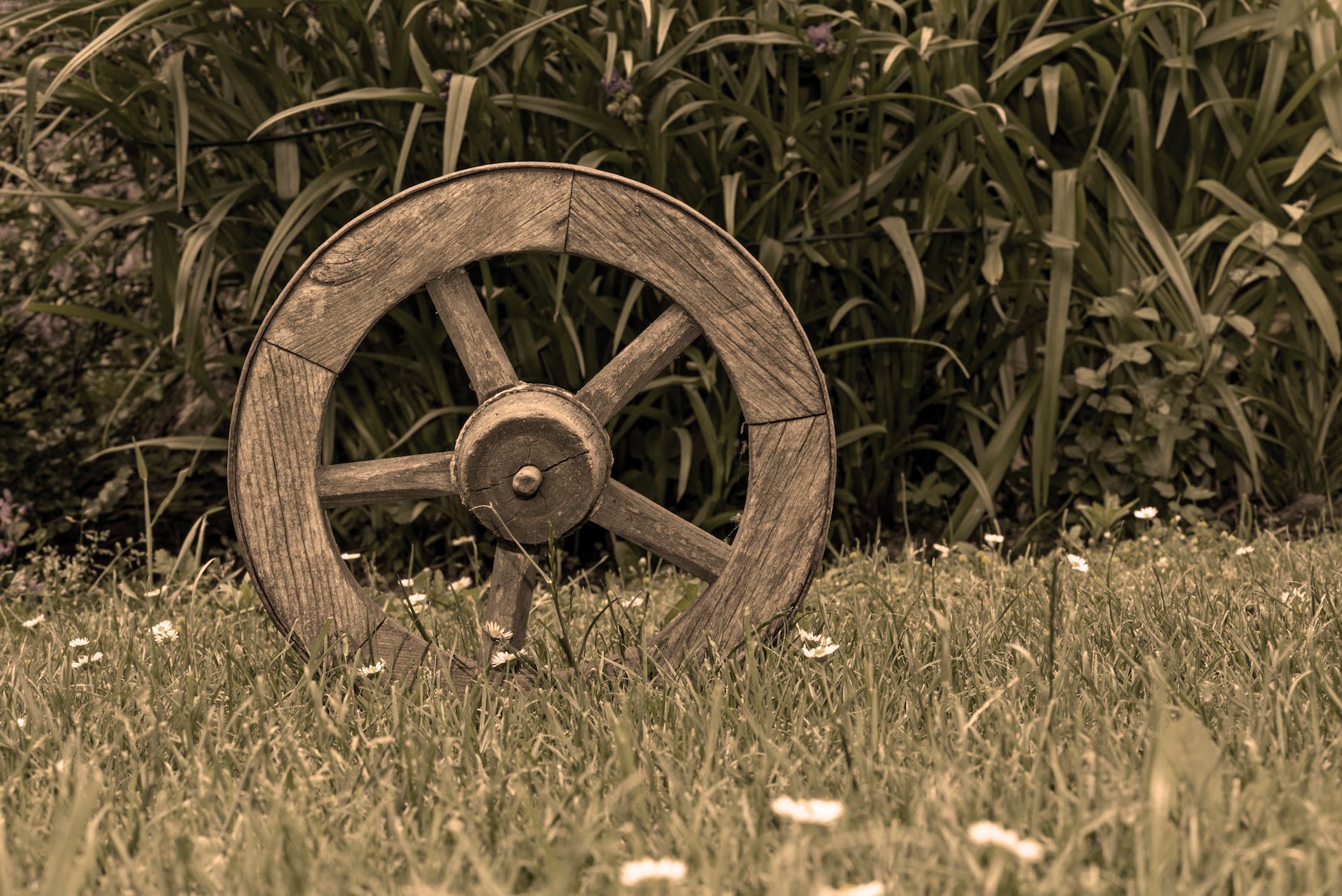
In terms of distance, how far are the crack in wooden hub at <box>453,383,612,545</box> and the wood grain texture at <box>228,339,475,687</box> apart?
188mm

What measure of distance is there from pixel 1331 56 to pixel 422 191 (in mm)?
2040

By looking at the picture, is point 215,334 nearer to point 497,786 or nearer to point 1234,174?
point 497,786

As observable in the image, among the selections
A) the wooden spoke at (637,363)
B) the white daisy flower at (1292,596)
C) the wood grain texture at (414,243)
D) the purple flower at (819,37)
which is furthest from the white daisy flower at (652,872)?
the purple flower at (819,37)

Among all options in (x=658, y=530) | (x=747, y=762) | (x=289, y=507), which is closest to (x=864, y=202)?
(x=658, y=530)

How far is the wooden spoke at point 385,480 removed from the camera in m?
1.47

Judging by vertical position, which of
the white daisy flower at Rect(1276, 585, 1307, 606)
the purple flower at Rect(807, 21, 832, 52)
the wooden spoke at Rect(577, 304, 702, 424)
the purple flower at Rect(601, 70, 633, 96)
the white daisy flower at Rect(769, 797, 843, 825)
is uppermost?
the purple flower at Rect(807, 21, 832, 52)

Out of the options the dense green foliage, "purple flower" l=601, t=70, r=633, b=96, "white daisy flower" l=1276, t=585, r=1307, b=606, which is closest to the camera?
"white daisy flower" l=1276, t=585, r=1307, b=606

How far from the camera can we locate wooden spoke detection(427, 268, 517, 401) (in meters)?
1.48

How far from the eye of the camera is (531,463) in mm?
1431

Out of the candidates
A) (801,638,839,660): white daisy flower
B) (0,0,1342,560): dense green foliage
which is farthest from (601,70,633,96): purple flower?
(801,638,839,660): white daisy flower

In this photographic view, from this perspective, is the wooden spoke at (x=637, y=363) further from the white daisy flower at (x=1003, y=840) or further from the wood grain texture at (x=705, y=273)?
the white daisy flower at (x=1003, y=840)

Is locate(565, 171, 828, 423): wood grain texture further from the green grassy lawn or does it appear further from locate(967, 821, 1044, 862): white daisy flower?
locate(967, 821, 1044, 862): white daisy flower

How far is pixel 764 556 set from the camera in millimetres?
1468

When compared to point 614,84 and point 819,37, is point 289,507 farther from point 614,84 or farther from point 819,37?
point 819,37
